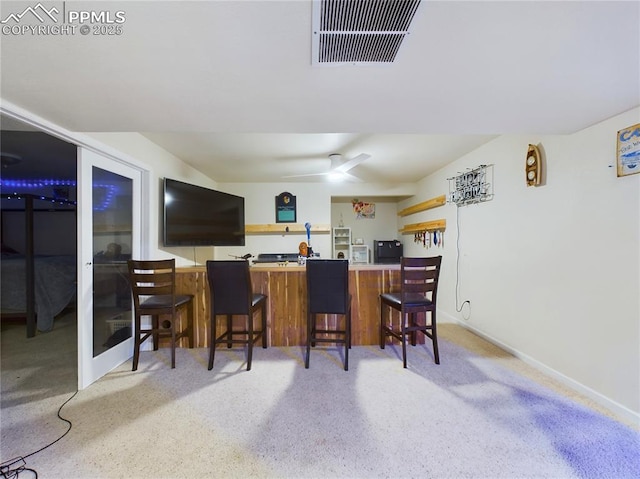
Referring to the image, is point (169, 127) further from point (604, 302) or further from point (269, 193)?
point (604, 302)

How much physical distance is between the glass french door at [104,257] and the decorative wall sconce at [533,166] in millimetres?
3773

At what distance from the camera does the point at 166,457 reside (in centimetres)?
136

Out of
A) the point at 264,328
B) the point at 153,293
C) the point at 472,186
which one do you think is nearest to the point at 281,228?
the point at 264,328

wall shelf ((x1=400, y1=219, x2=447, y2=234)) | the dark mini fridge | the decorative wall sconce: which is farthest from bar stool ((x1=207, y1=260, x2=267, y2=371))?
the dark mini fridge

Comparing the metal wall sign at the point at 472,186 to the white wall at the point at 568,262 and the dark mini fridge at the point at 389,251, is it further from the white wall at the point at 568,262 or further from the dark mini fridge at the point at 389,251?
the dark mini fridge at the point at 389,251

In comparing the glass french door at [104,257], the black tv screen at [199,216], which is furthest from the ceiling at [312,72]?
the black tv screen at [199,216]

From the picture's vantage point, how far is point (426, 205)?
4.22 m

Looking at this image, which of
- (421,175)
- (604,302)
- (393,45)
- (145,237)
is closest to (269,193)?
(145,237)

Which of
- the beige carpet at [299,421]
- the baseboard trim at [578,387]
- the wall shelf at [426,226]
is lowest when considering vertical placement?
the beige carpet at [299,421]

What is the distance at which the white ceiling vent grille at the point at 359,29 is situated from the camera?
2.91 feet

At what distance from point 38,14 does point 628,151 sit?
3.14 metres

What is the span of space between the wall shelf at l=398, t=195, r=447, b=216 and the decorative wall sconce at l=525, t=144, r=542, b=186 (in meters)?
1.40

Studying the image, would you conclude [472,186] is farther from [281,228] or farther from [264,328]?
[281,228]

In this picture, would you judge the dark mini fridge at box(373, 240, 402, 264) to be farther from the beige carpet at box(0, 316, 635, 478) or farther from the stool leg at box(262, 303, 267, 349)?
the stool leg at box(262, 303, 267, 349)
